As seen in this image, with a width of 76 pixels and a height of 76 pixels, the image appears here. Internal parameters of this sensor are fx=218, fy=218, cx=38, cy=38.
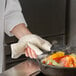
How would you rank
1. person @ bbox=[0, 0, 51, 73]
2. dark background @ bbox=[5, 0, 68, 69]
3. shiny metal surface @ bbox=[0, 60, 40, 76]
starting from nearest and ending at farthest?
shiny metal surface @ bbox=[0, 60, 40, 76]
person @ bbox=[0, 0, 51, 73]
dark background @ bbox=[5, 0, 68, 69]

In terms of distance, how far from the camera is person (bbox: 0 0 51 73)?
3.05 feet

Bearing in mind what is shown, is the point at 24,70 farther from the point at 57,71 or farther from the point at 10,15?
the point at 10,15

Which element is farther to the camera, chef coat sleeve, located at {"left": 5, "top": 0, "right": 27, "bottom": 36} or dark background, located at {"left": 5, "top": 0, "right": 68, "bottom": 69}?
dark background, located at {"left": 5, "top": 0, "right": 68, "bottom": 69}

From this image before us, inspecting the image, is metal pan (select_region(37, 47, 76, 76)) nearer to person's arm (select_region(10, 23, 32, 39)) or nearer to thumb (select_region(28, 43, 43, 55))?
thumb (select_region(28, 43, 43, 55))

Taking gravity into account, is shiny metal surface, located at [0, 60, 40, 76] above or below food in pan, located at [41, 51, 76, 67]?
below

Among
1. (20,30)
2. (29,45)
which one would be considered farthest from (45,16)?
(29,45)

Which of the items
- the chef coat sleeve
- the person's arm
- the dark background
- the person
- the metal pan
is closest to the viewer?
the metal pan

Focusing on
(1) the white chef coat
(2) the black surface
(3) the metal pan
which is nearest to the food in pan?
(3) the metal pan

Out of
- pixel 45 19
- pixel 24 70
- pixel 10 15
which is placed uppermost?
pixel 10 15

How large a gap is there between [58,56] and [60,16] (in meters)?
1.91

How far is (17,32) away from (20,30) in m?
0.03

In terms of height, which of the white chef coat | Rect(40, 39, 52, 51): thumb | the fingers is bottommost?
the fingers

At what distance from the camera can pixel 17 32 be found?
1.11 m

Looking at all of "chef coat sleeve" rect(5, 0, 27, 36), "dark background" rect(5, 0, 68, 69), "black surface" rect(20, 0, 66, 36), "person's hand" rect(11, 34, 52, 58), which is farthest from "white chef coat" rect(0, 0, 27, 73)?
"black surface" rect(20, 0, 66, 36)
